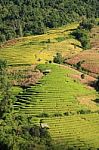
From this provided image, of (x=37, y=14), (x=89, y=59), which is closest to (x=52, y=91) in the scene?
(x=89, y=59)

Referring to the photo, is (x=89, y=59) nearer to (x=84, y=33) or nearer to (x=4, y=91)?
(x=84, y=33)

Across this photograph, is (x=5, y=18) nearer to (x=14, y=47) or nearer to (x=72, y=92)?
(x=14, y=47)

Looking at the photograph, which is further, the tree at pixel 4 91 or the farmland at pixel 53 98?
the tree at pixel 4 91

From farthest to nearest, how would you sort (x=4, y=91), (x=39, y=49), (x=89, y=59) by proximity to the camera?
(x=39, y=49)
(x=89, y=59)
(x=4, y=91)

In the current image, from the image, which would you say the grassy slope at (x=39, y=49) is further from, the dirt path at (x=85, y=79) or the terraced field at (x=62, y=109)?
the terraced field at (x=62, y=109)

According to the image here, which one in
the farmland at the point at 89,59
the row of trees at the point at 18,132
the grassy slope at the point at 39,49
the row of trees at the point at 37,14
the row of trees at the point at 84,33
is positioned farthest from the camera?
the row of trees at the point at 37,14

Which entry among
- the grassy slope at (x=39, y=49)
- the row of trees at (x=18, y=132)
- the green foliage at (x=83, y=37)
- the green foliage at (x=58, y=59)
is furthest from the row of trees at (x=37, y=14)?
the row of trees at (x=18, y=132)

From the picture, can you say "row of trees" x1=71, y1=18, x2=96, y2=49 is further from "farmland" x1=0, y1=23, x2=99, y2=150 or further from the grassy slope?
"farmland" x1=0, y1=23, x2=99, y2=150
